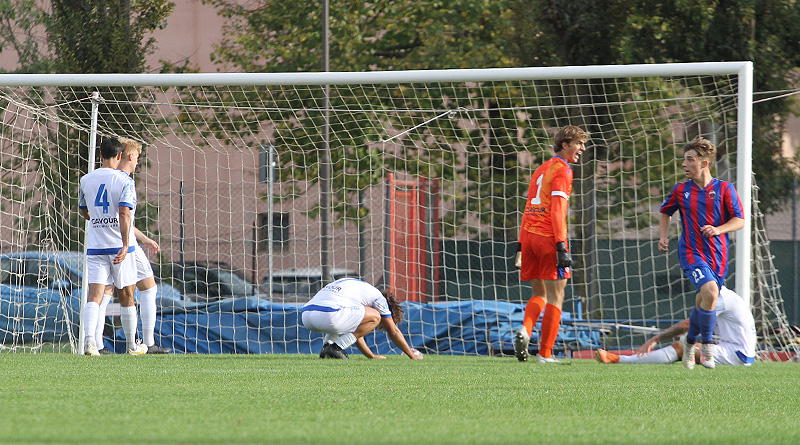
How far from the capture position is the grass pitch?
10.7 ft

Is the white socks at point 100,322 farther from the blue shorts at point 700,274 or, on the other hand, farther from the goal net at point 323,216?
the blue shorts at point 700,274

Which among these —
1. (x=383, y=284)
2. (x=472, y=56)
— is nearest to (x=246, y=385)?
(x=383, y=284)

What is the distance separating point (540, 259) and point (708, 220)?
4.21ft

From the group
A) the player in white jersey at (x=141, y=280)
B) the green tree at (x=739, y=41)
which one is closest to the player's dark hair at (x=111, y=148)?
the player in white jersey at (x=141, y=280)

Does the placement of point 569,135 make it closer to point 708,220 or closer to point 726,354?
point 708,220

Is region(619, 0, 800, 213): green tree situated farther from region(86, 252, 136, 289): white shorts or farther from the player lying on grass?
region(86, 252, 136, 289): white shorts

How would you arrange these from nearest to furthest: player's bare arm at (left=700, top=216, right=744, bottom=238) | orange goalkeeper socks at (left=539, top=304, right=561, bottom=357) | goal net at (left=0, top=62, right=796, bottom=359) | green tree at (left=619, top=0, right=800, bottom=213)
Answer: player's bare arm at (left=700, top=216, right=744, bottom=238) < orange goalkeeper socks at (left=539, top=304, right=561, bottom=357) < goal net at (left=0, top=62, right=796, bottom=359) < green tree at (left=619, top=0, right=800, bottom=213)

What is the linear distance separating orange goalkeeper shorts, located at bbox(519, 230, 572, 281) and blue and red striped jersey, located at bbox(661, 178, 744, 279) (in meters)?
0.93

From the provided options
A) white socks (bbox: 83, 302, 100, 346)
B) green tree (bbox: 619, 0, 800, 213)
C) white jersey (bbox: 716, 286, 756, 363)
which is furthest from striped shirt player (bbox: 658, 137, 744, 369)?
green tree (bbox: 619, 0, 800, 213)

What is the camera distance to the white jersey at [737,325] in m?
7.57

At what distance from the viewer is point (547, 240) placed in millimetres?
7160

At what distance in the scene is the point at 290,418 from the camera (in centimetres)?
365

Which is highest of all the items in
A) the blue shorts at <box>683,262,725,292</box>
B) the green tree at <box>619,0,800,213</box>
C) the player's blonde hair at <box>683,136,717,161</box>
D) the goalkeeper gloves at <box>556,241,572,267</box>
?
the green tree at <box>619,0,800,213</box>

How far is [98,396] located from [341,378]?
1654 mm
